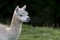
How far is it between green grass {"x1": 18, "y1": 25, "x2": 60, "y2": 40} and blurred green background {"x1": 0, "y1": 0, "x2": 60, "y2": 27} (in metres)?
4.29

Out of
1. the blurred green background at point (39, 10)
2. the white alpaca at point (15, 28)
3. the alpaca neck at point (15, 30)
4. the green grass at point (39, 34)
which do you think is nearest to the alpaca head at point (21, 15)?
the white alpaca at point (15, 28)

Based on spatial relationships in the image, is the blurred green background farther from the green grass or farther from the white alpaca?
the white alpaca

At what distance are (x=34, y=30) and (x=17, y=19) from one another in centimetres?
438

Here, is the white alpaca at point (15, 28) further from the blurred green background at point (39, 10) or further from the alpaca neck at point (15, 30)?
Answer: the blurred green background at point (39, 10)

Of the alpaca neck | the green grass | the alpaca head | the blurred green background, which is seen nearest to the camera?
the alpaca head

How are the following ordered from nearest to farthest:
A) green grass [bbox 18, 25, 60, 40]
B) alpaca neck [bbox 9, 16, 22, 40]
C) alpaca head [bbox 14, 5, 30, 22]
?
alpaca head [bbox 14, 5, 30, 22]
alpaca neck [bbox 9, 16, 22, 40]
green grass [bbox 18, 25, 60, 40]

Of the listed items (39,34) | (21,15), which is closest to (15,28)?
(21,15)

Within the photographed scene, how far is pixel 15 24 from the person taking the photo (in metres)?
9.45

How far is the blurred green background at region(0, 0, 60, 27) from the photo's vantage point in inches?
728

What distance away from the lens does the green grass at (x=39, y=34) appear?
1220 centimetres

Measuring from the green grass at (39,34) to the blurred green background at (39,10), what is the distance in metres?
4.29

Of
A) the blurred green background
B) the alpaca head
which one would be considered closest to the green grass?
the alpaca head

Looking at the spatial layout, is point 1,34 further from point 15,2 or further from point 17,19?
point 15,2

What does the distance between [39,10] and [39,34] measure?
6.47 m
